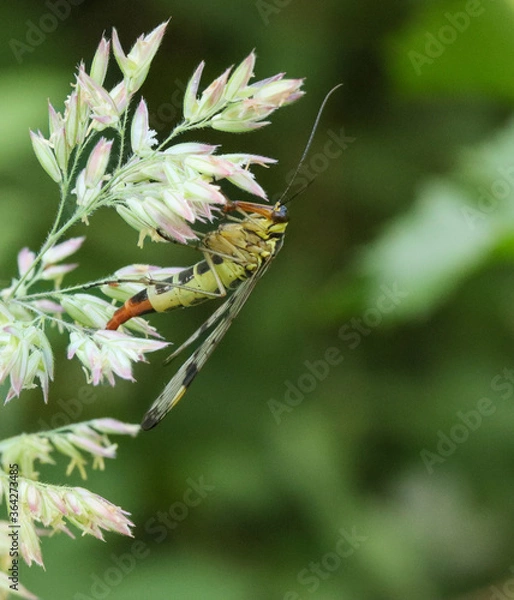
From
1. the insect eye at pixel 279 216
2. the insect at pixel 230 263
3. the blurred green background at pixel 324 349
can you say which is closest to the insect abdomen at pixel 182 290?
the insect at pixel 230 263

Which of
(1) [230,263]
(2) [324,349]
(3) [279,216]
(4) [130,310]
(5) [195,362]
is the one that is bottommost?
(2) [324,349]

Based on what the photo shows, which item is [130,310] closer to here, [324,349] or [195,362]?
[195,362]

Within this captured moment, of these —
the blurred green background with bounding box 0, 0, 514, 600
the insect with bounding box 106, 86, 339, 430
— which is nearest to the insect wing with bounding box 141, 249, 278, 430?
the insect with bounding box 106, 86, 339, 430

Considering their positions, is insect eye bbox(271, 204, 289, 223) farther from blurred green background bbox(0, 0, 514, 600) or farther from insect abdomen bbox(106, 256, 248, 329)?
blurred green background bbox(0, 0, 514, 600)

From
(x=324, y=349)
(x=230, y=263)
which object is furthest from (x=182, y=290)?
(x=324, y=349)

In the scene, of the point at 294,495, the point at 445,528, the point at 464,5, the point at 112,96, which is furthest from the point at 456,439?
the point at 112,96

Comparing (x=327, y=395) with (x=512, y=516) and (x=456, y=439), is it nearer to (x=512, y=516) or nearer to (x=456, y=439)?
(x=456, y=439)
